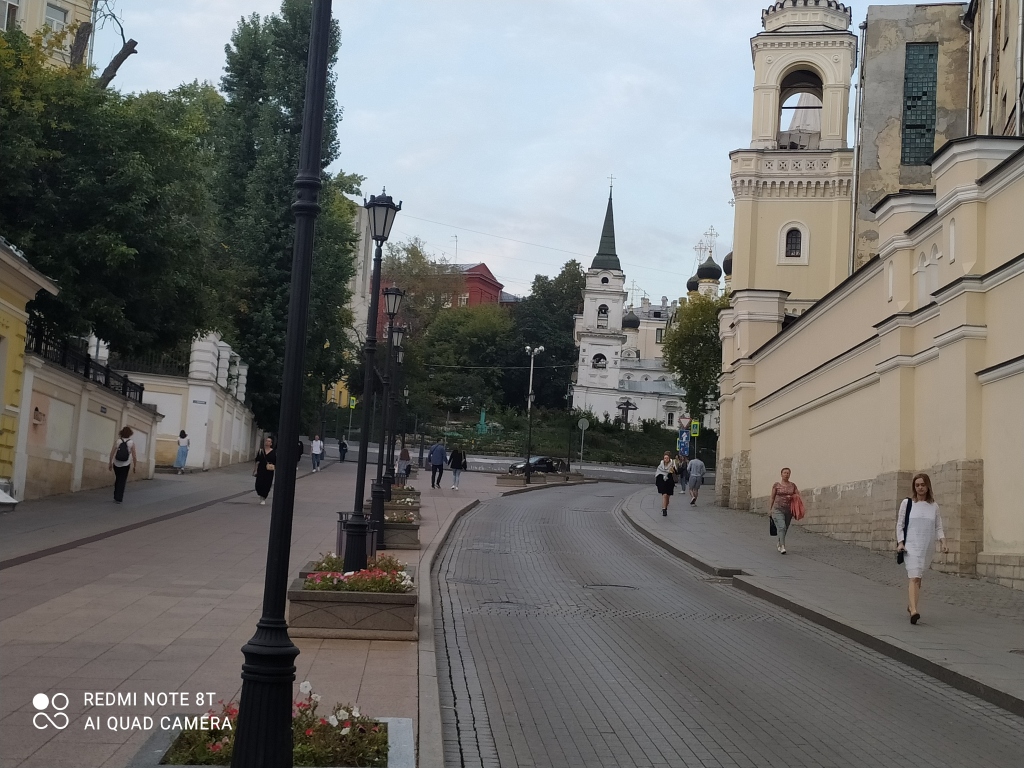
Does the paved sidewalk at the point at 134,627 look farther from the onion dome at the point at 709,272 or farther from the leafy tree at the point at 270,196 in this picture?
the onion dome at the point at 709,272

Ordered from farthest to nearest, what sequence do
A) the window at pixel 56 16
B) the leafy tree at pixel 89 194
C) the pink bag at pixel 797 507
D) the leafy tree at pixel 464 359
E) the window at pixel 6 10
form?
1. the leafy tree at pixel 464 359
2. the window at pixel 56 16
3. the window at pixel 6 10
4. the leafy tree at pixel 89 194
5. the pink bag at pixel 797 507

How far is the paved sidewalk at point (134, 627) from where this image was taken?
6.71 meters

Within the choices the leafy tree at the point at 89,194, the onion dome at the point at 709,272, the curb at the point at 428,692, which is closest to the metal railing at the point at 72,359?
the leafy tree at the point at 89,194

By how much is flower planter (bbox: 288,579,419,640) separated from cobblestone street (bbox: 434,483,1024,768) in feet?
1.59

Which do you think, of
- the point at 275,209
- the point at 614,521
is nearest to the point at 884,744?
the point at 614,521

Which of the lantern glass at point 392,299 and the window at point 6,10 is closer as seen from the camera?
the lantern glass at point 392,299

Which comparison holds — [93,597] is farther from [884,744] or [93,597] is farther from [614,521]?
[614,521]

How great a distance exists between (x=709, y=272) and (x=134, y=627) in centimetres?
10322

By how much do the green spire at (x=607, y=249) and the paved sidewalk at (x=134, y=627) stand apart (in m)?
94.6

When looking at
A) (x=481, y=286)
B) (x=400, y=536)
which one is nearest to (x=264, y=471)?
(x=400, y=536)

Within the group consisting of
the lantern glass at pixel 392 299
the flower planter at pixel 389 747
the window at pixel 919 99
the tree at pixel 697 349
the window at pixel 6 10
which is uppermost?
the window at pixel 6 10

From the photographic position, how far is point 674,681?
892cm

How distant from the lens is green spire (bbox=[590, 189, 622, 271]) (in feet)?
372

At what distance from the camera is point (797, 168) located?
47312 mm
